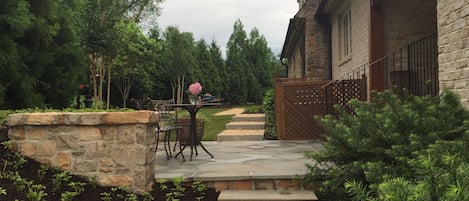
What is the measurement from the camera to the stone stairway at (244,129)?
966 centimetres

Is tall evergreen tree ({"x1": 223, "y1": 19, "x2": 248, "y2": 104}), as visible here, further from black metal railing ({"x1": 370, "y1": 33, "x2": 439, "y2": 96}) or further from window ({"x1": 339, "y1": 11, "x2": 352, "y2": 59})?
black metal railing ({"x1": 370, "y1": 33, "x2": 439, "y2": 96})

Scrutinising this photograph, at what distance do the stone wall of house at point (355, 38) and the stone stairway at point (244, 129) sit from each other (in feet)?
8.21

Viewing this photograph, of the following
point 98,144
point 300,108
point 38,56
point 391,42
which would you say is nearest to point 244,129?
point 300,108

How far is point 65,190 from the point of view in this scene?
4.11 meters

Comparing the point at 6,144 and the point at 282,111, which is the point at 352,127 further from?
the point at 282,111

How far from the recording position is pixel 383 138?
3.86m

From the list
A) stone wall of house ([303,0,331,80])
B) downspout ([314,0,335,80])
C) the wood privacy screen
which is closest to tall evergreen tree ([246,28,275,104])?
stone wall of house ([303,0,331,80])

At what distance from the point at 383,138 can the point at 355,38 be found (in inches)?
223

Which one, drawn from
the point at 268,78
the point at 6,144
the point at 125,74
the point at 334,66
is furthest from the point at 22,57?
the point at 268,78

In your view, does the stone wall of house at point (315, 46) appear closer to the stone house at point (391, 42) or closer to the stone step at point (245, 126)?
the stone house at point (391, 42)

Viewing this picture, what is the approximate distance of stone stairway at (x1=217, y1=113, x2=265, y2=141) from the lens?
966cm

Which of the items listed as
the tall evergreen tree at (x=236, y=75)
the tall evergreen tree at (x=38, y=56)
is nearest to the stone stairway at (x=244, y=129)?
the tall evergreen tree at (x=38, y=56)

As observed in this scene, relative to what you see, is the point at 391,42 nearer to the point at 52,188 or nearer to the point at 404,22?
the point at 404,22

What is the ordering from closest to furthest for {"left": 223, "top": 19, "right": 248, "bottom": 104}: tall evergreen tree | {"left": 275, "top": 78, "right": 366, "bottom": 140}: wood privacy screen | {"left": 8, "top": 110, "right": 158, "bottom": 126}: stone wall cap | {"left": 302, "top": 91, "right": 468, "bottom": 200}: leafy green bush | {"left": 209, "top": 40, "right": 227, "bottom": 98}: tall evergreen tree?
{"left": 302, "top": 91, "right": 468, "bottom": 200}: leafy green bush → {"left": 8, "top": 110, "right": 158, "bottom": 126}: stone wall cap → {"left": 275, "top": 78, "right": 366, "bottom": 140}: wood privacy screen → {"left": 209, "top": 40, "right": 227, "bottom": 98}: tall evergreen tree → {"left": 223, "top": 19, "right": 248, "bottom": 104}: tall evergreen tree
